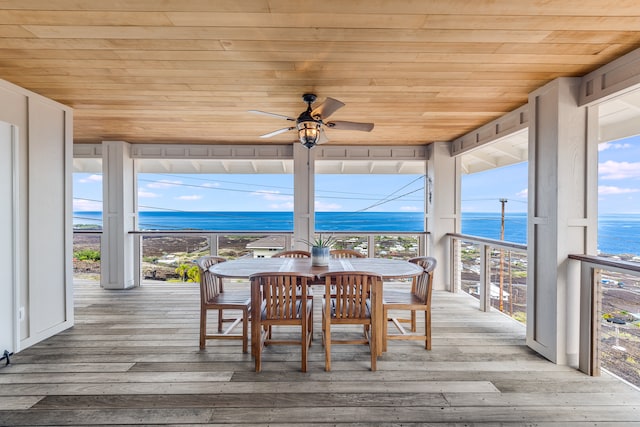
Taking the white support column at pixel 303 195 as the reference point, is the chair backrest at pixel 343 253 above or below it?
below

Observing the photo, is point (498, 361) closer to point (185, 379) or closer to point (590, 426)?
point (590, 426)

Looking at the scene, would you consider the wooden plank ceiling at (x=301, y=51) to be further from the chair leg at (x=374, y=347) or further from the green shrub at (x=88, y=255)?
the green shrub at (x=88, y=255)

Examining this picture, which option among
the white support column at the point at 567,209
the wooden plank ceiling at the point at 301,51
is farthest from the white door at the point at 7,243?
the white support column at the point at 567,209

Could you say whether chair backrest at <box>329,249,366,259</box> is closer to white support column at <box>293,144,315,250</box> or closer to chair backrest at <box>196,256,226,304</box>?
white support column at <box>293,144,315,250</box>

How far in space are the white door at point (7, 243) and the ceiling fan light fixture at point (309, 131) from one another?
8.75 ft

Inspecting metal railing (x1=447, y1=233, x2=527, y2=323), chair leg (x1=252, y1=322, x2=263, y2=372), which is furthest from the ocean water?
chair leg (x1=252, y1=322, x2=263, y2=372)

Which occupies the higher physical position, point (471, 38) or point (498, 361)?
point (471, 38)

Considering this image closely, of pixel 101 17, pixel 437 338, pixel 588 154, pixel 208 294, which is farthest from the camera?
pixel 437 338

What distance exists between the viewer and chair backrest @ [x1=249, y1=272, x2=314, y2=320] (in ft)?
8.16

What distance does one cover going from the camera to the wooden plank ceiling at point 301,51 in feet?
5.85

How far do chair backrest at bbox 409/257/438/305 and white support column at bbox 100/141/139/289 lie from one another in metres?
4.84

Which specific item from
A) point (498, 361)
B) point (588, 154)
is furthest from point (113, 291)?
point (588, 154)

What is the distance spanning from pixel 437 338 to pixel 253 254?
320 centimetres

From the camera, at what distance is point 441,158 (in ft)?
17.5
